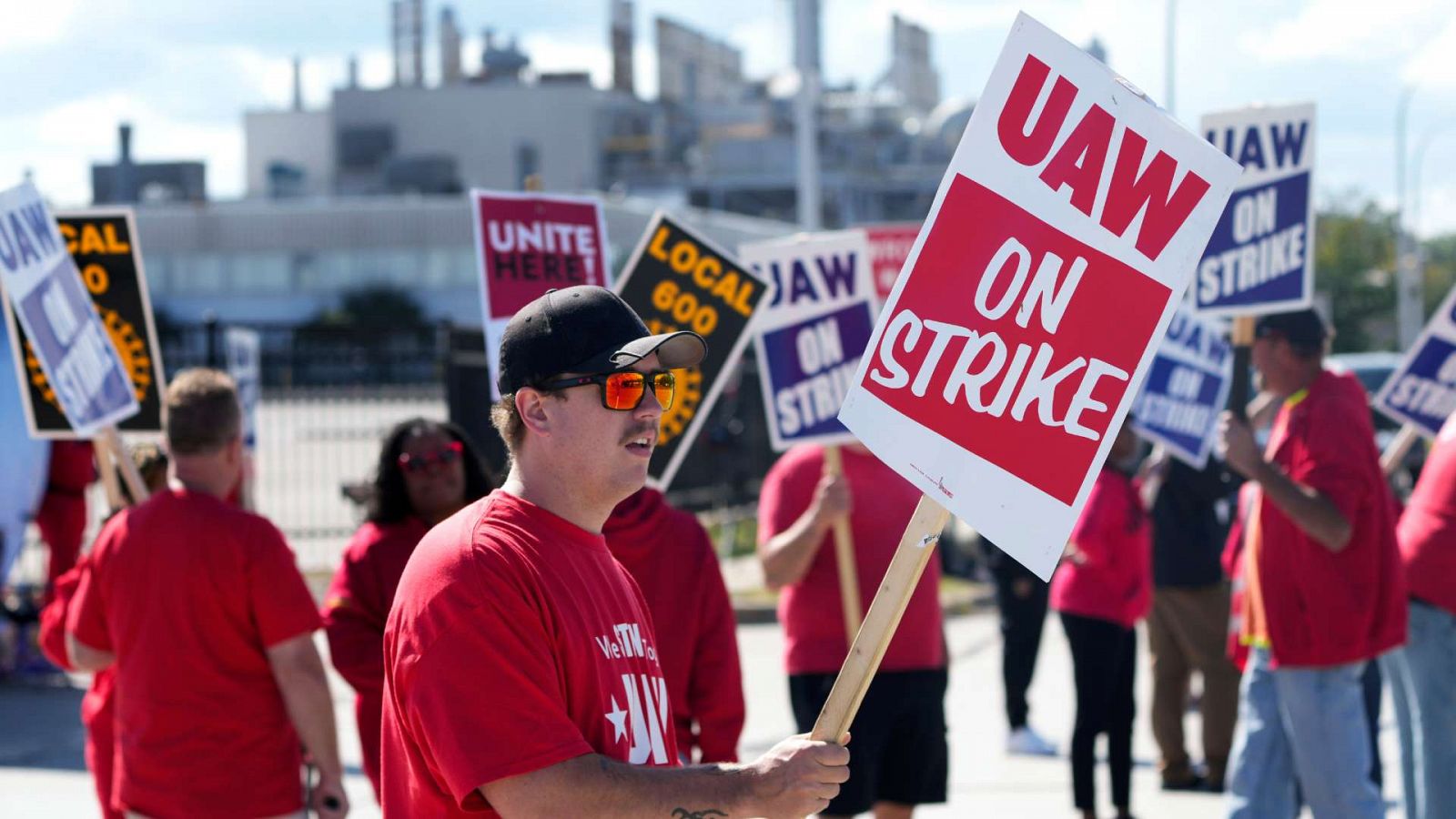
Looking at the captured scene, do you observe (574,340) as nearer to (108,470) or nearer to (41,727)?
(108,470)

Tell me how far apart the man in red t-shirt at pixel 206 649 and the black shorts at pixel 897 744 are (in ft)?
5.29

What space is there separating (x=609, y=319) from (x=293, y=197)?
78.0 meters

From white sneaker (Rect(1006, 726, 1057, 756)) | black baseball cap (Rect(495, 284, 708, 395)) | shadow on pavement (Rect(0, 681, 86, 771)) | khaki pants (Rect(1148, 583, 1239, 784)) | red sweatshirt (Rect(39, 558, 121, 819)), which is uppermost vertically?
black baseball cap (Rect(495, 284, 708, 395))

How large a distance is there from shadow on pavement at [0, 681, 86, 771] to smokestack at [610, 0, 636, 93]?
78685mm

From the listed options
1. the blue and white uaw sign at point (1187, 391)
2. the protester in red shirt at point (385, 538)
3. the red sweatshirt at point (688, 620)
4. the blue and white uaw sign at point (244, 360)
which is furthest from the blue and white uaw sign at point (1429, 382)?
the blue and white uaw sign at point (244, 360)

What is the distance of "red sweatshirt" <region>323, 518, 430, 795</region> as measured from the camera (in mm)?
4848

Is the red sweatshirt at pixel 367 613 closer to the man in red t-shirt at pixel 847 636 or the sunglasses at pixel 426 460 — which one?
the sunglasses at pixel 426 460

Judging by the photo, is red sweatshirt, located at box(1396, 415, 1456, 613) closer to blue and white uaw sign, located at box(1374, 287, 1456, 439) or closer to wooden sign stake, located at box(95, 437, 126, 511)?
blue and white uaw sign, located at box(1374, 287, 1456, 439)

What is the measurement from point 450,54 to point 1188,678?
83452mm

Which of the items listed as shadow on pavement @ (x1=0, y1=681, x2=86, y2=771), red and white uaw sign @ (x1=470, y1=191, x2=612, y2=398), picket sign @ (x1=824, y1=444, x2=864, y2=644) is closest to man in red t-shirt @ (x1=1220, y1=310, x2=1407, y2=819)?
picket sign @ (x1=824, y1=444, x2=864, y2=644)

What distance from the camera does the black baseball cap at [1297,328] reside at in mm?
5816

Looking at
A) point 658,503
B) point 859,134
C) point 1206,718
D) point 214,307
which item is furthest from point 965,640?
point 859,134

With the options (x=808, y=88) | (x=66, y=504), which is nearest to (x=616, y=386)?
(x=66, y=504)

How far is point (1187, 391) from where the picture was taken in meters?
8.26
